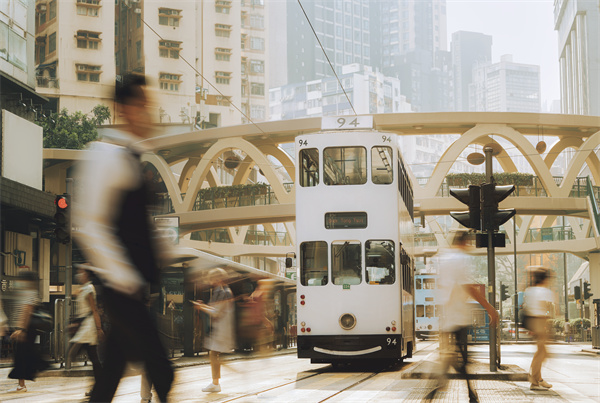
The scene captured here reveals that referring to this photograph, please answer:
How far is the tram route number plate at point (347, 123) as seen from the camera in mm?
17328

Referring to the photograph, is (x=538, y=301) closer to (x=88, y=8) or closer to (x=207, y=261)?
(x=207, y=261)

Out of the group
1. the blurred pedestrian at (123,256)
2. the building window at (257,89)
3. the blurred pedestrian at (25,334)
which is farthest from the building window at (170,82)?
the blurred pedestrian at (123,256)

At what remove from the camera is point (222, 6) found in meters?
84.8

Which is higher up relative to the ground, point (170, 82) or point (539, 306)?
point (170, 82)

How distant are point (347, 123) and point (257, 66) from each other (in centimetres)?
8686

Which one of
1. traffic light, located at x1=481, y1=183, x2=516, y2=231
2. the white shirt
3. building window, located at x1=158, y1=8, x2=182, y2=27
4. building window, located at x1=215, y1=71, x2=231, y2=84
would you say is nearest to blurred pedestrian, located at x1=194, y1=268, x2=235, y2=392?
the white shirt

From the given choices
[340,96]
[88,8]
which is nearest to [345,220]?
[88,8]

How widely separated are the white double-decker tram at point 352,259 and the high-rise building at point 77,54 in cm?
5489

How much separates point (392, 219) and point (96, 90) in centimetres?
5767

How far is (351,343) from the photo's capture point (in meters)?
16.4

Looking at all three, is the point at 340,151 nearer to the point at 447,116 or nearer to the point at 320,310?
the point at 320,310

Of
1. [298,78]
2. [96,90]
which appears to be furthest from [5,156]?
[298,78]

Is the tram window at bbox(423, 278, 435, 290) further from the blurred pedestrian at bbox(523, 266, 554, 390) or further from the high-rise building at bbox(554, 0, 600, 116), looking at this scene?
the high-rise building at bbox(554, 0, 600, 116)

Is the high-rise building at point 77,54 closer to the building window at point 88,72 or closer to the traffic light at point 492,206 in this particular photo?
the building window at point 88,72
